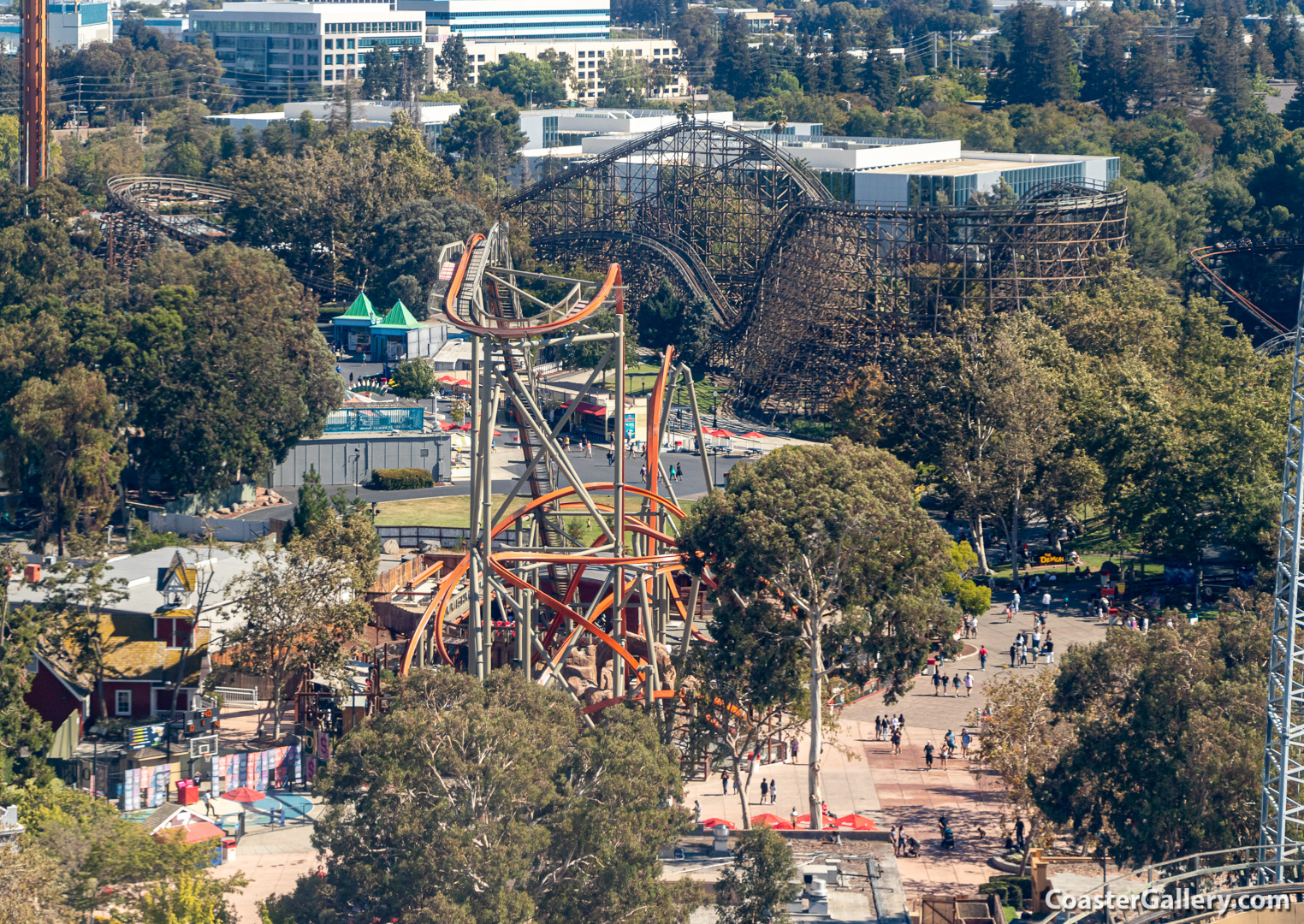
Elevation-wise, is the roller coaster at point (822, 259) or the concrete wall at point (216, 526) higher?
the roller coaster at point (822, 259)

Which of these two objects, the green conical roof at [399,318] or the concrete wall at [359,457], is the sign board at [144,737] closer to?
the concrete wall at [359,457]

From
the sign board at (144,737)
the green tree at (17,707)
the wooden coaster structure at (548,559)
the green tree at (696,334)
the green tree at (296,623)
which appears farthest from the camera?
the green tree at (696,334)

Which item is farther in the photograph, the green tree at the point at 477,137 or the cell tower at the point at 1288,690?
the green tree at the point at 477,137

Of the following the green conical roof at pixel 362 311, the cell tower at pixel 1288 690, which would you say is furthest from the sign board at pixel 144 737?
the green conical roof at pixel 362 311

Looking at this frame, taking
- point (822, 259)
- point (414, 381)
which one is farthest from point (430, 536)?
point (822, 259)

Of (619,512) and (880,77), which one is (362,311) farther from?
(880,77)

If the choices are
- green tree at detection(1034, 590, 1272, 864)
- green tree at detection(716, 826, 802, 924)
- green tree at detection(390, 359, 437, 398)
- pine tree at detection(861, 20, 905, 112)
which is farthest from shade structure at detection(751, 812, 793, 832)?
pine tree at detection(861, 20, 905, 112)

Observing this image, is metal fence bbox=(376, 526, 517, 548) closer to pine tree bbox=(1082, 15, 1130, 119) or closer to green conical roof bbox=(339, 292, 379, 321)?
green conical roof bbox=(339, 292, 379, 321)
